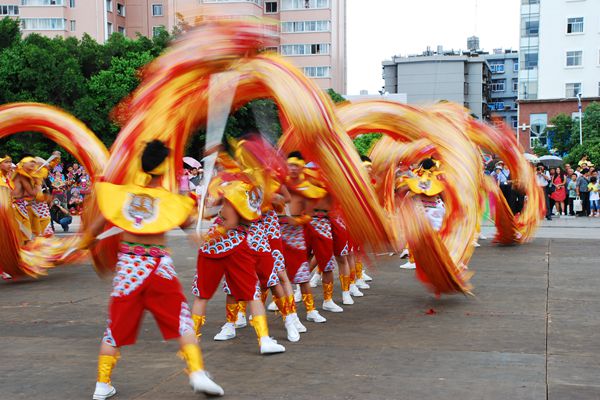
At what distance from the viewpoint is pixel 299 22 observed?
59.8 meters

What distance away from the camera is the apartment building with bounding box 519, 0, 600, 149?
157 ft

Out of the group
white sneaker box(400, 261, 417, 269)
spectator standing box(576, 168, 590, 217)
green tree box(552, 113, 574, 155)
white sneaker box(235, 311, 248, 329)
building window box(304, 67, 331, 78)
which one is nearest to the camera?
white sneaker box(235, 311, 248, 329)

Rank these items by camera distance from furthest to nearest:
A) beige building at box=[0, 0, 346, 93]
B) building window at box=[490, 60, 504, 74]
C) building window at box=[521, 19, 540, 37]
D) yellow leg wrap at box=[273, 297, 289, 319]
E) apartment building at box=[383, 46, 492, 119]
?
building window at box=[490, 60, 504, 74] → apartment building at box=[383, 46, 492, 119] → beige building at box=[0, 0, 346, 93] → building window at box=[521, 19, 540, 37] → yellow leg wrap at box=[273, 297, 289, 319]

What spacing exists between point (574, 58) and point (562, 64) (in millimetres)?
852

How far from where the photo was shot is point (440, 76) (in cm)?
9169

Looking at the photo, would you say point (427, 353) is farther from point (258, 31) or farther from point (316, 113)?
point (258, 31)

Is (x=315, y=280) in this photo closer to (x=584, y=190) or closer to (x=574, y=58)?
(x=584, y=190)

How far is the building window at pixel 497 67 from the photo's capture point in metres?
111

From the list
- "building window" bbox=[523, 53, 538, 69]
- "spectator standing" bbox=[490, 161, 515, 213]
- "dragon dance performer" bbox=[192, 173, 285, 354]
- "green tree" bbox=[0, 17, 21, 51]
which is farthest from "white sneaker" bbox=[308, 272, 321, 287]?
"building window" bbox=[523, 53, 538, 69]

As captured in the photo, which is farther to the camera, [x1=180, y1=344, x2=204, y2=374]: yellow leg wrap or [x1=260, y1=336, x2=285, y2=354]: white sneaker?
[x1=260, y1=336, x2=285, y2=354]: white sneaker

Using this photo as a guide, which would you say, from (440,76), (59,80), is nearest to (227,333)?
(59,80)

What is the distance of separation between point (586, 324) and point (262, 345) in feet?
9.53

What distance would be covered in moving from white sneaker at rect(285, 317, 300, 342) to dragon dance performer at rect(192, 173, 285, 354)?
343 mm

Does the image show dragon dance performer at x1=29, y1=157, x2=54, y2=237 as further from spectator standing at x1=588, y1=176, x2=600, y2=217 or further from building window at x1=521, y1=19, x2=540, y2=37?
building window at x1=521, y1=19, x2=540, y2=37
